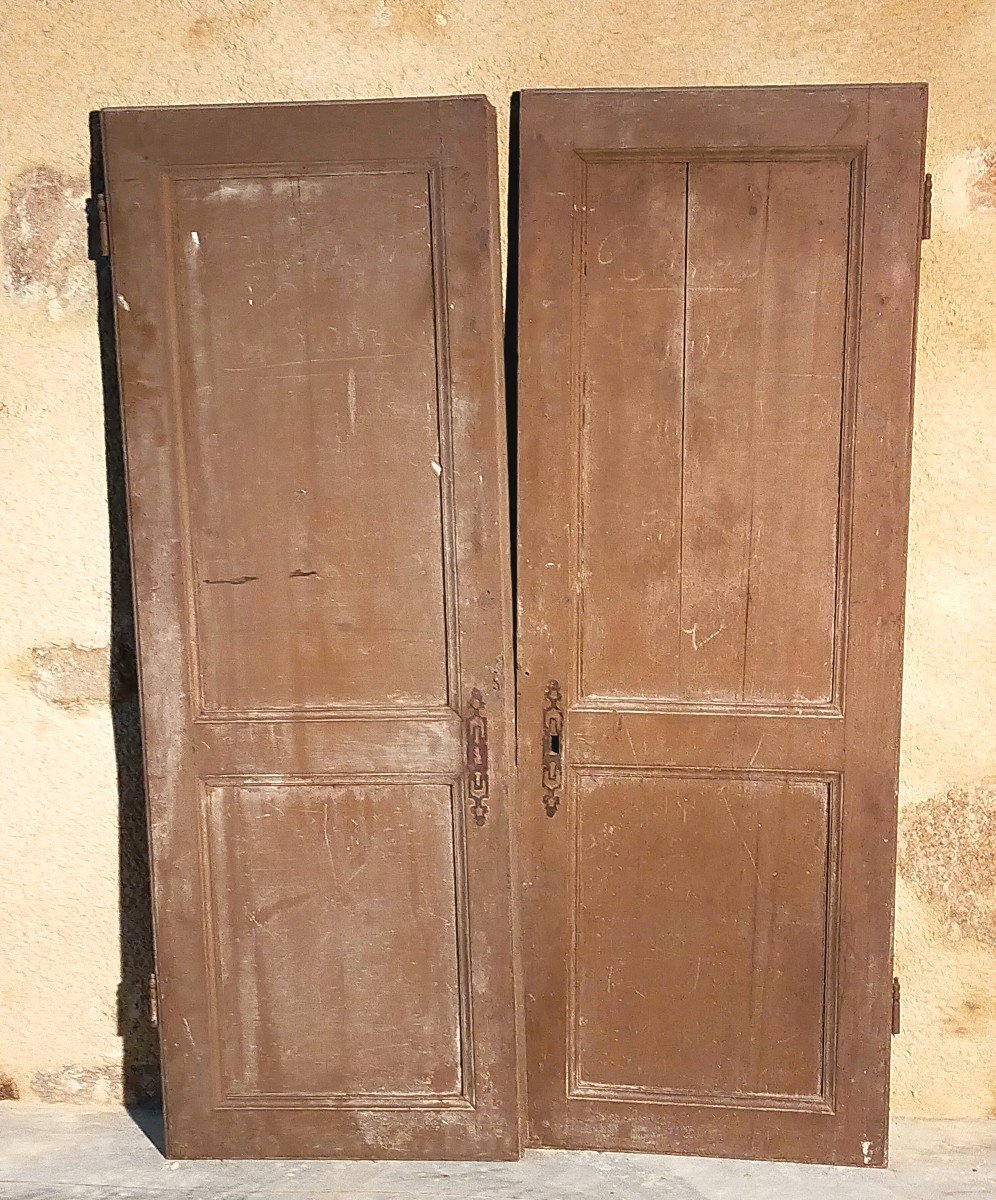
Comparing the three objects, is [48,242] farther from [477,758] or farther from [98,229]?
[477,758]

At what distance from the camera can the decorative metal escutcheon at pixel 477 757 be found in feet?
8.07

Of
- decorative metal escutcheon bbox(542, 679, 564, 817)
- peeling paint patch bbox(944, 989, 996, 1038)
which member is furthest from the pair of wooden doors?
peeling paint patch bbox(944, 989, 996, 1038)

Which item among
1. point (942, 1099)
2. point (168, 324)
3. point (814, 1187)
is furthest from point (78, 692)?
point (942, 1099)

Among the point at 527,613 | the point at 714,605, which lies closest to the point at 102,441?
the point at 527,613

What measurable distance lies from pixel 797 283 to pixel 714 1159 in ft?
6.61

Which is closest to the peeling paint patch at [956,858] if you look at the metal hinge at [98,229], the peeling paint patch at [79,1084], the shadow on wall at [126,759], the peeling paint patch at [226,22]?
the shadow on wall at [126,759]

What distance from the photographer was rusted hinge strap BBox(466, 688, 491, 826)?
2.46 m

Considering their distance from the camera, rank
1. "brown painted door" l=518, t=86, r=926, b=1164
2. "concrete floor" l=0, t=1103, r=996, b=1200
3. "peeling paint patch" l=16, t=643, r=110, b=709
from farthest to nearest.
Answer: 1. "peeling paint patch" l=16, t=643, r=110, b=709
2. "concrete floor" l=0, t=1103, r=996, b=1200
3. "brown painted door" l=518, t=86, r=926, b=1164

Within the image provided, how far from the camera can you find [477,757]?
8.11 ft

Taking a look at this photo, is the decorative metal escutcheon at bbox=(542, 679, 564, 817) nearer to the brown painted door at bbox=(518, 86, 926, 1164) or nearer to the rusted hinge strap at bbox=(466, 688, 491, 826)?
the brown painted door at bbox=(518, 86, 926, 1164)

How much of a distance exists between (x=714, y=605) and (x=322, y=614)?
888 millimetres

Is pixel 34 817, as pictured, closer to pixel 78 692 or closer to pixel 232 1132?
pixel 78 692

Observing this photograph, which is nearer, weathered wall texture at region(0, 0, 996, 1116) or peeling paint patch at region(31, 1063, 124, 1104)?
weathered wall texture at region(0, 0, 996, 1116)

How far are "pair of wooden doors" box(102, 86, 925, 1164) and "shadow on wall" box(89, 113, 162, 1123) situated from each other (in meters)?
0.18
